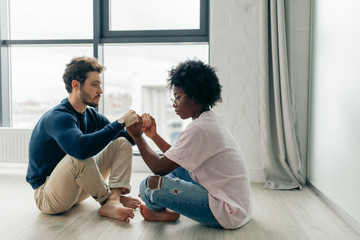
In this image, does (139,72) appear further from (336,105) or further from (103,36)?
(336,105)

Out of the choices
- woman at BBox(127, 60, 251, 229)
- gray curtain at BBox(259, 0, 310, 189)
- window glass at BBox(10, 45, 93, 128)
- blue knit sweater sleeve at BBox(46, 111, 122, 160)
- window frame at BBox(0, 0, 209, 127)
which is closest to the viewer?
woman at BBox(127, 60, 251, 229)

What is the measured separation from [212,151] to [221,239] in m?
0.43

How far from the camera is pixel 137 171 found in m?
3.20

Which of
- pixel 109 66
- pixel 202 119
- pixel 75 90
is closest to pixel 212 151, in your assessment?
pixel 202 119

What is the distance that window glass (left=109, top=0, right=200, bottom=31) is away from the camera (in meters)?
3.23

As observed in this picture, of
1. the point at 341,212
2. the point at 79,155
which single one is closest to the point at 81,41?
the point at 79,155

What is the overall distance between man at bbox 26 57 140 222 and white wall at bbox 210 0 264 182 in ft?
3.83

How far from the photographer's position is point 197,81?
1.67 m

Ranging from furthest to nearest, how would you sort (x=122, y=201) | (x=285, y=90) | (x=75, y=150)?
(x=285, y=90) → (x=122, y=201) → (x=75, y=150)

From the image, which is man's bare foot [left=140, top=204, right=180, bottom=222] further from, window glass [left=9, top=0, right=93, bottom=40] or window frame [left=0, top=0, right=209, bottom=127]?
window glass [left=9, top=0, right=93, bottom=40]

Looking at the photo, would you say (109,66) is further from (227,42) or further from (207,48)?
(227,42)

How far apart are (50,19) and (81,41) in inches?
18.5

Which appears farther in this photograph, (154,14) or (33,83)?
(33,83)

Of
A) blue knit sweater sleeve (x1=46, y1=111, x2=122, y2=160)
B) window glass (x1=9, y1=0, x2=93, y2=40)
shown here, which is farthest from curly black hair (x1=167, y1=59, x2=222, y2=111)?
window glass (x1=9, y1=0, x2=93, y2=40)
